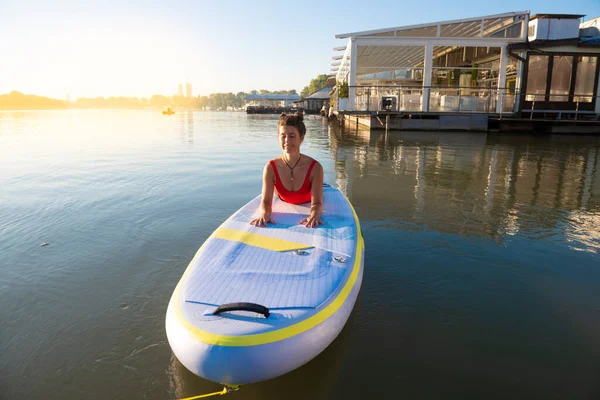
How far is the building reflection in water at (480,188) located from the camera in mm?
5566

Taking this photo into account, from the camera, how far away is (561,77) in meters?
20.4

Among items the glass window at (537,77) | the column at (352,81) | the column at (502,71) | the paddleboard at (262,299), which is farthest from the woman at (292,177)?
the glass window at (537,77)

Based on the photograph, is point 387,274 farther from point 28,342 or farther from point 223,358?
point 28,342

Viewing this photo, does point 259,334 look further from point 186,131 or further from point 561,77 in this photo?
point 561,77

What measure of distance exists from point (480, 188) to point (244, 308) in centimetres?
670

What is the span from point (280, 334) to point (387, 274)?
2.06m

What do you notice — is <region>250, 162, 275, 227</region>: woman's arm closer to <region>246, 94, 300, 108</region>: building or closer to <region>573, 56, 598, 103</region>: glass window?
<region>573, 56, 598, 103</region>: glass window

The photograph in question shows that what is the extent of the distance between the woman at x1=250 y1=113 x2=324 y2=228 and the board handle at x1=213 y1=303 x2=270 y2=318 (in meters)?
1.48

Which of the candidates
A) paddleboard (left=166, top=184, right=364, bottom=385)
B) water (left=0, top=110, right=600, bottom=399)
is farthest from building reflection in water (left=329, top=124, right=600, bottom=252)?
paddleboard (left=166, top=184, right=364, bottom=385)

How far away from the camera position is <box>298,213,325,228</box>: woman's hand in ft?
12.1

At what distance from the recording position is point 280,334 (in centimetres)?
220

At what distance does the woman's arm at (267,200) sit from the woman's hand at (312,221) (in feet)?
0.99

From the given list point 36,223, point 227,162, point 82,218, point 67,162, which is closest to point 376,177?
point 227,162

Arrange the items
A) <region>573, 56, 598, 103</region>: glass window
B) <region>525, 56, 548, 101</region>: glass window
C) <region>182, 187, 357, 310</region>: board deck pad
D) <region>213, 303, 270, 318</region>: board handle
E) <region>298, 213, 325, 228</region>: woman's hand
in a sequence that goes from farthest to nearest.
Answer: <region>525, 56, 548, 101</region>: glass window < <region>573, 56, 598, 103</region>: glass window < <region>298, 213, 325, 228</region>: woman's hand < <region>182, 187, 357, 310</region>: board deck pad < <region>213, 303, 270, 318</region>: board handle
